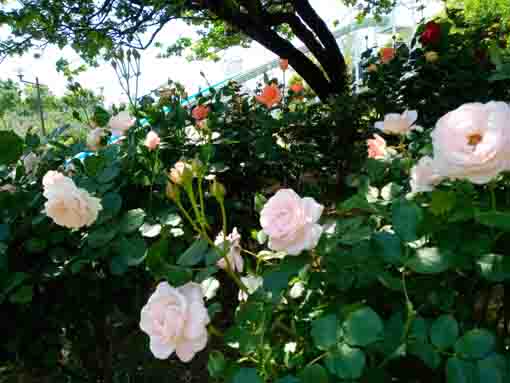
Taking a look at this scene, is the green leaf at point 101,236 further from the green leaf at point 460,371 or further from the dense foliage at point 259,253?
the green leaf at point 460,371

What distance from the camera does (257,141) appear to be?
1965 mm

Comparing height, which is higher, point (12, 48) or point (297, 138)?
point (12, 48)

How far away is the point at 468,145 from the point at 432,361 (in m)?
0.26

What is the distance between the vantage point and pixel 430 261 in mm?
609

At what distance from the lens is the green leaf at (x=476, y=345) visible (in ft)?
1.75

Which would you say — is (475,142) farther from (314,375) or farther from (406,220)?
(314,375)

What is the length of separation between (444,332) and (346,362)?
13 cm

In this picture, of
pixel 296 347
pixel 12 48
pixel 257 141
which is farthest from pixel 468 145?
pixel 12 48

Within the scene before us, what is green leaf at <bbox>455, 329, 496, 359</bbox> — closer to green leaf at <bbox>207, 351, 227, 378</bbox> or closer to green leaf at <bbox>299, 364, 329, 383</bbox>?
green leaf at <bbox>299, 364, 329, 383</bbox>

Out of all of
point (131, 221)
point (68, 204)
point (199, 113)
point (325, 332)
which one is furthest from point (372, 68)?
point (325, 332)

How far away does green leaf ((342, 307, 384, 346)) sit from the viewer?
55cm

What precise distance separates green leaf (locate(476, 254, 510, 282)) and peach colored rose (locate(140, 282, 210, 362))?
1.19 feet

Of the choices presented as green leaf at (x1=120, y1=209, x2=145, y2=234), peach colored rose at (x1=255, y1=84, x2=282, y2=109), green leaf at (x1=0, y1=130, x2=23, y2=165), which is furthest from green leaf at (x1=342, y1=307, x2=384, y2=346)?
peach colored rose at (x1=255, y1=84, x2=282, y2=109)

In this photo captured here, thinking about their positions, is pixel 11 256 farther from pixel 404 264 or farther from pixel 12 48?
pixel 12 48
